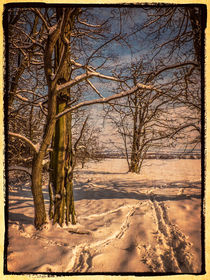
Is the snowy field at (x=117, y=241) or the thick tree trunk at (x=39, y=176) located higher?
the thick tree trunk at (x=39, y=176)

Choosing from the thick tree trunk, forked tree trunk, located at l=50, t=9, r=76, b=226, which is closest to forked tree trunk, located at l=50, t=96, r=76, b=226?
forked tree trunk, located at l=50, t=9, r=76, b=226

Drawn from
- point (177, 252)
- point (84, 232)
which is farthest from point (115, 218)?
point (177, 252)

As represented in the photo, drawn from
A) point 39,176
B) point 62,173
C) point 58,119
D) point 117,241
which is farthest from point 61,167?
point 117,241

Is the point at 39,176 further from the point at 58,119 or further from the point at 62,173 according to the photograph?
the point at 58,119

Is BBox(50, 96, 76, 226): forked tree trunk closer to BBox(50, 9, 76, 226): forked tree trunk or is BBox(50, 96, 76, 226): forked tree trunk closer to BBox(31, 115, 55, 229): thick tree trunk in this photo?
BBox(50, 9, 76, 226): forked tree trunk

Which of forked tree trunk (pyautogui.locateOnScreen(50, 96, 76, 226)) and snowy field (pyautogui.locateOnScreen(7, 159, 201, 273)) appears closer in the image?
snowy field (pyautogui.locateOnScreen(7, 159, 201, 273))

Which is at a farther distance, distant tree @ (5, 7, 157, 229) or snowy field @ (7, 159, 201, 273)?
distant tree @ (5, 7, 157, 229)

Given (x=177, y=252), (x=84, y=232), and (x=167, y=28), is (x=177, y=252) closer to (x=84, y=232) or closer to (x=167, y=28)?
(x=84, y=232)

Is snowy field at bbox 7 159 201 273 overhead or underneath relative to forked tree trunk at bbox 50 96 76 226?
underneath

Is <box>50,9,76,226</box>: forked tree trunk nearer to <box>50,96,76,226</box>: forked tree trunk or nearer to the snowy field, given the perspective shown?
<box>50,96,76,226</box>: forked tree trunk

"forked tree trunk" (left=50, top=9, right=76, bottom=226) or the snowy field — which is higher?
"forked tree trunk" (left=50, top=9, right=76, bottom=226)

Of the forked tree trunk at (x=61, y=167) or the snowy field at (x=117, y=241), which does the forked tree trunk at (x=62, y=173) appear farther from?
the snowy field at (x=117, y=241)

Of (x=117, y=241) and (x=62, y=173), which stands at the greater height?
(x=62, y=173)

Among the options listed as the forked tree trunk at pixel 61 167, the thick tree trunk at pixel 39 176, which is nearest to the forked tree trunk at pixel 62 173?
the forked tree trunk at pixel 61 167
